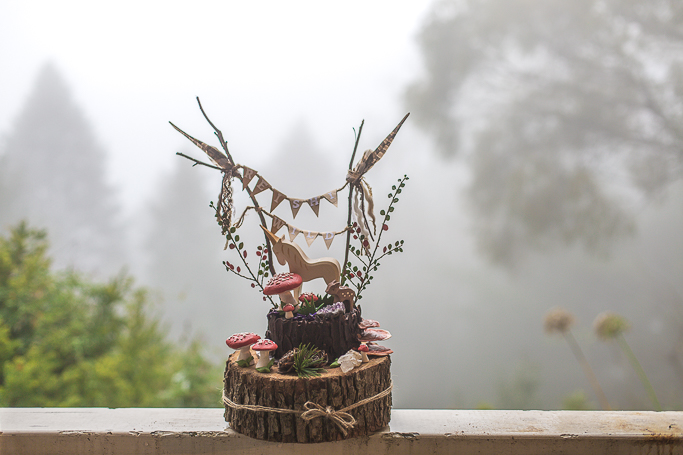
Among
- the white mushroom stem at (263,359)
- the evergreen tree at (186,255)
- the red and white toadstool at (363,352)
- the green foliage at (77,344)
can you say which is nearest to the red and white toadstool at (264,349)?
the white mushroom stem at (263,359)

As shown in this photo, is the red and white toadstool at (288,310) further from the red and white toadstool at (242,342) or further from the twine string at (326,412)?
the twine string at (326,412)

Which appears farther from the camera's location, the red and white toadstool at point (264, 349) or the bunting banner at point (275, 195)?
the bunting banner at point (275, 195)

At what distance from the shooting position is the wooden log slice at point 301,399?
3.26 ft

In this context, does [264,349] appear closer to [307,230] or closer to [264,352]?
[264,352]

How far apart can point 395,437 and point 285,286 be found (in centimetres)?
49

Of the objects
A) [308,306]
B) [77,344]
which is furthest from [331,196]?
[77,344]

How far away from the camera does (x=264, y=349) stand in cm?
102

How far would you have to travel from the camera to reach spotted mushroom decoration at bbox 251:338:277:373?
1.03 meters

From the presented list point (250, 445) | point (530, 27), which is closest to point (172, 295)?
point (250, 445)

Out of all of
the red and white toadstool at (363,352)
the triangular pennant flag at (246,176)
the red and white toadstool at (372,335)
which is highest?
the triangular pennant flag at (246,176)

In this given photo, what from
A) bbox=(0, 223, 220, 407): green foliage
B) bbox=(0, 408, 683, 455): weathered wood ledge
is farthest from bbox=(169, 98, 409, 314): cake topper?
bbox=(0, 223, 220, 407): green foliage

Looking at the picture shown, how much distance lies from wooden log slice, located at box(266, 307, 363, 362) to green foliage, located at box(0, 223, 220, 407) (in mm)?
1514

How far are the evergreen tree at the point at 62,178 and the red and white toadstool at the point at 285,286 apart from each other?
243 centimetres

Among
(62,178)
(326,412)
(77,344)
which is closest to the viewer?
(326,412)
